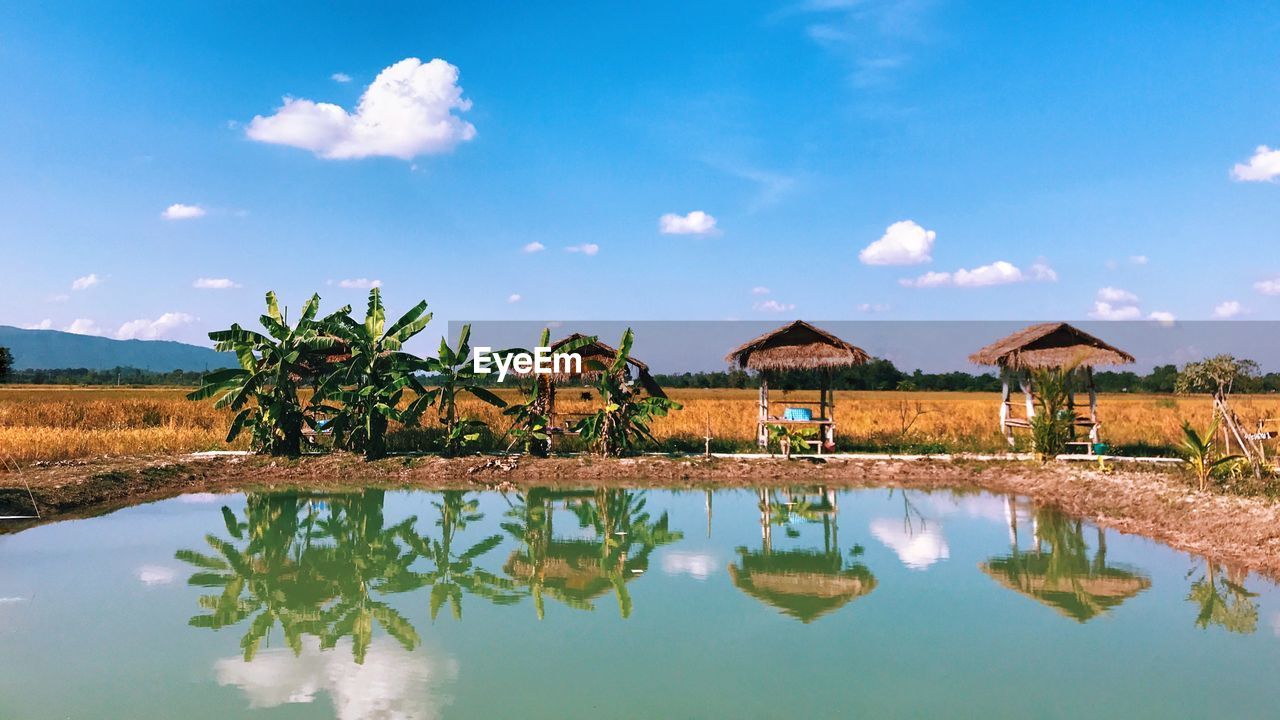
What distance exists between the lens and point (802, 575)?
24.9 ft

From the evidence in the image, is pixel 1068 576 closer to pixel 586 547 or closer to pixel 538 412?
pixel 586 547

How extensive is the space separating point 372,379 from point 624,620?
1009cm

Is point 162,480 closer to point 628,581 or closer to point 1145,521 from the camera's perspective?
point 628,581

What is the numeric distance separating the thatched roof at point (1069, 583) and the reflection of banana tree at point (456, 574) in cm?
451

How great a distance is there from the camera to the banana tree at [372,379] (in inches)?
571

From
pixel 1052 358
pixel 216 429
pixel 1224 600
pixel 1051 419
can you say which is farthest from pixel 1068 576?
pixel 216 429

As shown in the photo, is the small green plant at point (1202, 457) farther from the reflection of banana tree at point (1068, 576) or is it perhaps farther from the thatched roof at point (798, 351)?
the thatched roof at point (798, 351)

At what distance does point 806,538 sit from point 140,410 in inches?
716

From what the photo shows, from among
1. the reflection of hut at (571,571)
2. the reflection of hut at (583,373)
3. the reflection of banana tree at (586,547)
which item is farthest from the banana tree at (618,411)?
the reflection of hut at (571,571)

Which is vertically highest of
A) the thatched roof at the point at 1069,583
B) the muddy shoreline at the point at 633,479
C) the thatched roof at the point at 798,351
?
the thatched roof at the point at 798,351

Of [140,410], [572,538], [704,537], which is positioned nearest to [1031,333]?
[704,537]

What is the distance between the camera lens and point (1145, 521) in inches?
381

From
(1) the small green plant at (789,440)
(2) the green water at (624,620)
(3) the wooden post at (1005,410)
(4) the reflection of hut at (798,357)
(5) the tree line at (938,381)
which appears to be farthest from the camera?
(5) the tree line at (938,381)

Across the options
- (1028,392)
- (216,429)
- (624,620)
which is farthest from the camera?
(216,429)
